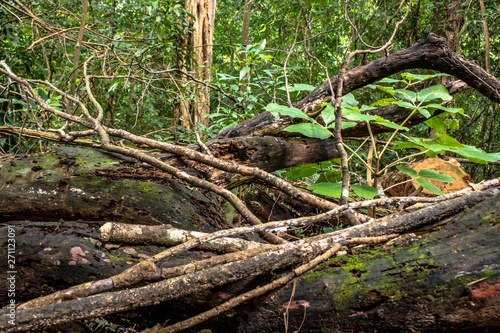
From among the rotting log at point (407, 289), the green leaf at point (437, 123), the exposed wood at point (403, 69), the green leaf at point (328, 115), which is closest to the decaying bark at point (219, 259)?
the rotting log at point (407, 289)

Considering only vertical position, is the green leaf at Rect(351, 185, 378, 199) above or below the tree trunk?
above

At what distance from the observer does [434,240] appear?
41.1 inches

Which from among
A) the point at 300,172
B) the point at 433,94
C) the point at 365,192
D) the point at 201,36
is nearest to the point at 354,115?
the point at 365,192

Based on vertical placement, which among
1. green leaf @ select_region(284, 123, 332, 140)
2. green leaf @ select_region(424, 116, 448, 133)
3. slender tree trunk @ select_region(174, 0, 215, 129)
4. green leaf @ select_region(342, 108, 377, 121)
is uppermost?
slender tree trunk @ select_region(174, 0, 215, 129)

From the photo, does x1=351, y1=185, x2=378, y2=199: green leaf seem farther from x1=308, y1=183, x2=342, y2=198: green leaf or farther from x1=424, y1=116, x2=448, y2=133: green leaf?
x1=424, y1=116, x2=448, y2=133: green leaf

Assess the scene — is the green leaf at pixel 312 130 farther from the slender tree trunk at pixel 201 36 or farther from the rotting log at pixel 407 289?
the slender tree trunk at pixel 201 36

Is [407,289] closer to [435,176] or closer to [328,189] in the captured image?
[328,189]

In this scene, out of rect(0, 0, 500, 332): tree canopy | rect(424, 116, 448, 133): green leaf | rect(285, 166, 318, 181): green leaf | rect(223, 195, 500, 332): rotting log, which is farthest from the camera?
rect(285, 166, 318, 181): green leaf

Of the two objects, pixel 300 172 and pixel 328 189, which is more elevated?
pixel 328 189

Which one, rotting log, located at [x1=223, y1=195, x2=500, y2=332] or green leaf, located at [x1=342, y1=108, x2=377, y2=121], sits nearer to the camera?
rotting log, located at [x1=223, y1=195, x2=500, y2=332]

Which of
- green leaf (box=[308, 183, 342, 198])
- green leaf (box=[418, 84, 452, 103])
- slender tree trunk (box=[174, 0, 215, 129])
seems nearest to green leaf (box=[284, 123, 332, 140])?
Result: green leaf (box=[308, 183, 342, 198])

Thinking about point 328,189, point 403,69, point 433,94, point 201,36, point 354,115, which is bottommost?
point 328,189

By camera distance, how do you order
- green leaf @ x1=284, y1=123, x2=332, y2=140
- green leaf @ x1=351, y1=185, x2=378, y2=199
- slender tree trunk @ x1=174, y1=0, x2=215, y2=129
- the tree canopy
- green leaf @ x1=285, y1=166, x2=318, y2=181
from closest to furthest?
the tree canopy → green leaf @ x1=351, y1=185, x2=378, y2=199 → green leaf @ x1=284, y1=123, x2=332, y2=140 → green leaf @ x1=285, y1=166, x2=318, y2=181 → slender tree trunk @ x1=174, y1=0, x2=215, y2=129

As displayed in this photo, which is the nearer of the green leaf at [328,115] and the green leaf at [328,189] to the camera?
the green leaf at [328,189]
